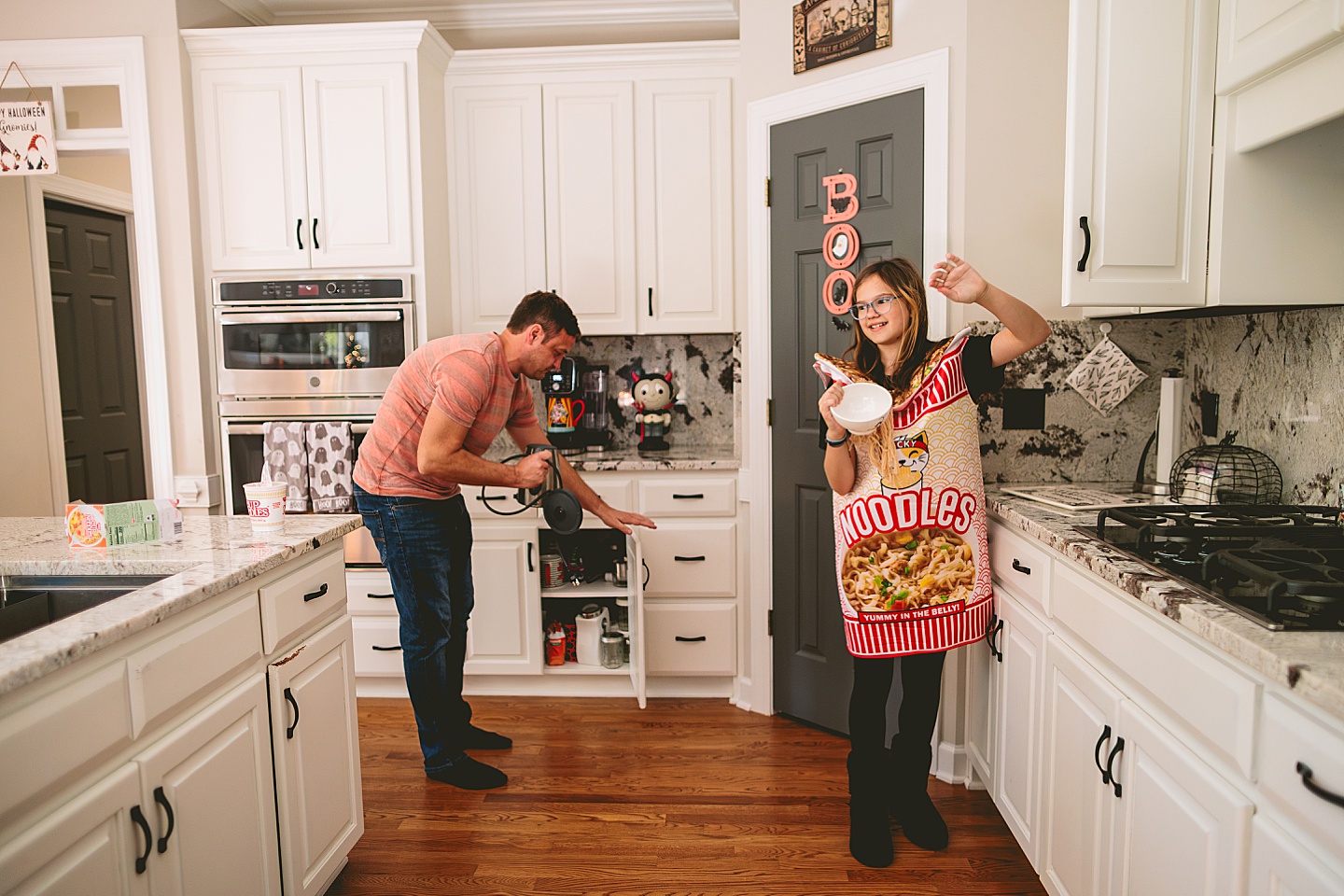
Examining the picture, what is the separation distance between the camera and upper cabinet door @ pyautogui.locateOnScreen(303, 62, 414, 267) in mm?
3070

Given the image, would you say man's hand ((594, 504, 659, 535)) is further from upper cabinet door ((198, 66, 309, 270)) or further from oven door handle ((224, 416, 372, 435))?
upper cabinet door ((198, 66, 309, 270))

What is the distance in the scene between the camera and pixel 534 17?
3.50 metres

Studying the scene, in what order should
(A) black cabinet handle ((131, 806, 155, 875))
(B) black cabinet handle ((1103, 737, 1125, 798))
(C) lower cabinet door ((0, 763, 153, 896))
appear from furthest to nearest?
(B) black cabinet handle ((1103, 737, 1125, 798)), (A) black cabinet handle ((131, 806, 155, 875)), (C) lower cabinet door ((0, 763, 153, 896))

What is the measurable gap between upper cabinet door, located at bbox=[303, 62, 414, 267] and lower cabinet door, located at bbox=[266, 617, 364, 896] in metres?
1.75

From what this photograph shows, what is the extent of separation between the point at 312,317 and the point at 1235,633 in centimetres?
309

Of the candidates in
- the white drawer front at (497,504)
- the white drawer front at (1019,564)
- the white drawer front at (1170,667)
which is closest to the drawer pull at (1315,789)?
the white drawer front at (1170,667)

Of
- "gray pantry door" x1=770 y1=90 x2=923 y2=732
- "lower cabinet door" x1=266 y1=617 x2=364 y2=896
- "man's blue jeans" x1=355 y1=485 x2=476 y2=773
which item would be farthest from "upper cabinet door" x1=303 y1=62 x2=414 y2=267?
"lower cabinet door" x1=266 y1=617 x2=364 y2=896

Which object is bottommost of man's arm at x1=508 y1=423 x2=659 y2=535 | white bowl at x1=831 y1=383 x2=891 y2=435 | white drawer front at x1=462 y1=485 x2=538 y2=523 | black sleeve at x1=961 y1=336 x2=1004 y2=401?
white drawer front at x1=462 y1=485 x2=538 y2=523

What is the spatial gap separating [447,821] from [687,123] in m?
2.71

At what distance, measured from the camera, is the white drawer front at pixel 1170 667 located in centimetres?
109

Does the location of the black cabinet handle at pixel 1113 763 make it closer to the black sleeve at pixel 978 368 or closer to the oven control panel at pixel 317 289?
the black sleeve at pixel 978 368

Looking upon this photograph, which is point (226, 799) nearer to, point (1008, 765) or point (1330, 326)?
point (1008, 765)

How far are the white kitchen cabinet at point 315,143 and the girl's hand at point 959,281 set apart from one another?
211 cm

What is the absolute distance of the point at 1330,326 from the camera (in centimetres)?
176
